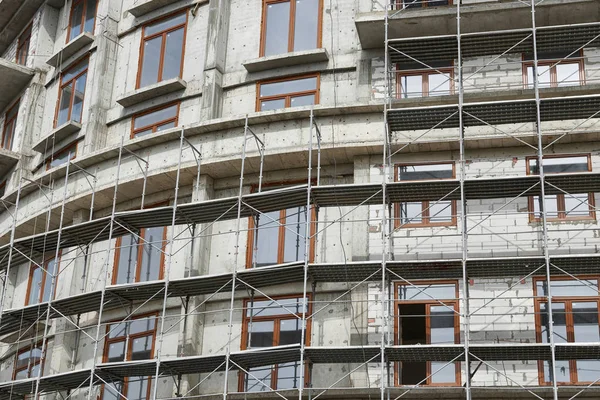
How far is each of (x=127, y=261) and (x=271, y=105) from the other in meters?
6.01

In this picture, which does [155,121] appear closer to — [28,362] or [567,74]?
[28,362]

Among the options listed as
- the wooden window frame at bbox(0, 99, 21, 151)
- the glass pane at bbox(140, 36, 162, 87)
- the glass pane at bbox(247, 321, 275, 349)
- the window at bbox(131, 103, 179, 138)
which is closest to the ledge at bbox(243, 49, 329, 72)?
the window at bbox(131, 103, 179, 138)

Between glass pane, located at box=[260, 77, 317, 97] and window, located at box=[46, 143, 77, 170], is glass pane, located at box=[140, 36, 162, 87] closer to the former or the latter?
Result: window, located at box=[46, 143, 77, 170]

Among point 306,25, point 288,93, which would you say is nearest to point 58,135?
point 288,93

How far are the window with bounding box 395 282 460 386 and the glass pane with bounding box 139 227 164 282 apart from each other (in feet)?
23.6

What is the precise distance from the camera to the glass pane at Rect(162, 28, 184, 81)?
30.9 metres

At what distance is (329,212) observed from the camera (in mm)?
26547

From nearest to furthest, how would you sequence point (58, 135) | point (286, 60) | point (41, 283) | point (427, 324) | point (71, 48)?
point (427, 324)
point (286, 60)
point (41, 283)
point (58, 135)
point (71, 48)

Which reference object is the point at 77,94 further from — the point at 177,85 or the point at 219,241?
the point at 219,241

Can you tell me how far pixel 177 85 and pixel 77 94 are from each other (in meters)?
5.40

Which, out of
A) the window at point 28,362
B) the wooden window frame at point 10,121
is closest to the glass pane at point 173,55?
the wooden window frame at point 10,121

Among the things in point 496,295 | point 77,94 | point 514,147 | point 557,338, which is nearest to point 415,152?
point 514,147

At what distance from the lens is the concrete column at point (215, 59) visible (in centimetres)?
2884

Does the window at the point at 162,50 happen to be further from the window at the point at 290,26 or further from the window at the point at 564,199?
the window at the point at 564,199
